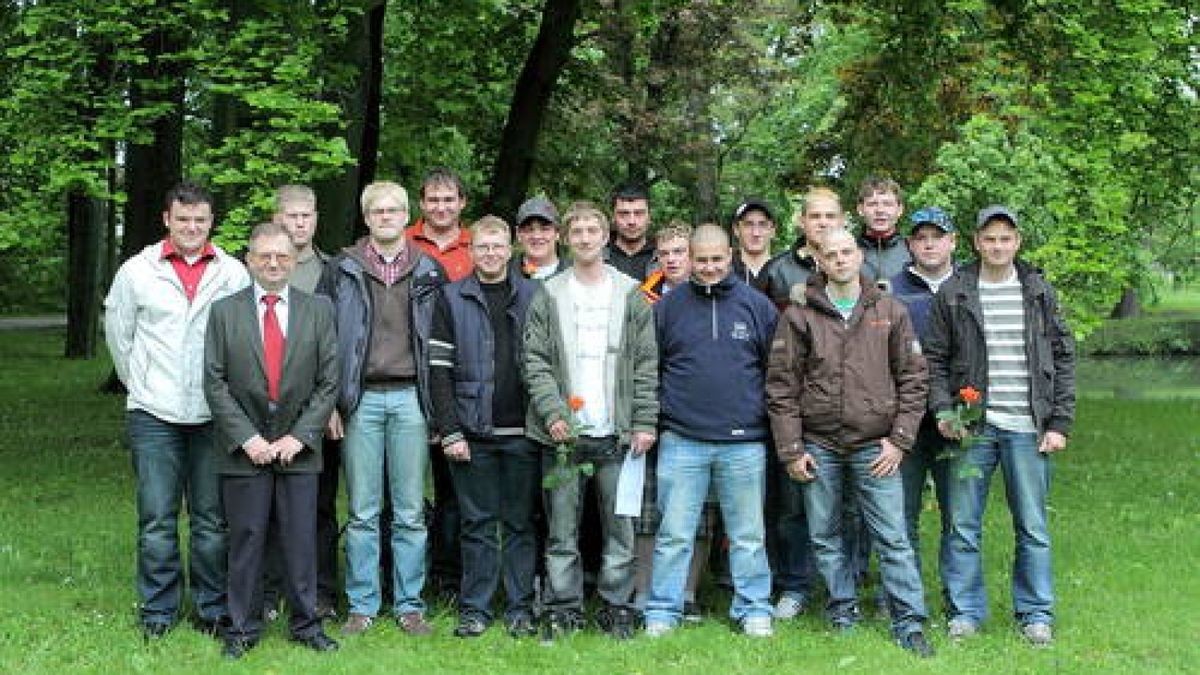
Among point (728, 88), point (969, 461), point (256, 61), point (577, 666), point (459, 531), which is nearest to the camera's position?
point (577, 666)

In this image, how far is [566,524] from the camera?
23.5 feet

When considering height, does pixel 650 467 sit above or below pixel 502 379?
below

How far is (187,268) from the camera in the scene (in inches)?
277

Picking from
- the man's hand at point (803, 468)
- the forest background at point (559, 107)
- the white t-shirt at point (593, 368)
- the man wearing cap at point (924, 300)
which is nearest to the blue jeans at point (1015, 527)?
the man wearing cap at point (924, 300)

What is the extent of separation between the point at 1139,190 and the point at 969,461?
22.0ft

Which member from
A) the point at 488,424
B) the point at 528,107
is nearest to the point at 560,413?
the point at 488,424

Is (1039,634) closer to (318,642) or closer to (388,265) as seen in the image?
(318,642)

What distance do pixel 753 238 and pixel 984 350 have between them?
140 cm

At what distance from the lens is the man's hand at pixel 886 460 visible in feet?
22.7

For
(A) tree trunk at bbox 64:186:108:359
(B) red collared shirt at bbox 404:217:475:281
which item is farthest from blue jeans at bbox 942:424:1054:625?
(A) tree trunk at bbox 64:186:108:359

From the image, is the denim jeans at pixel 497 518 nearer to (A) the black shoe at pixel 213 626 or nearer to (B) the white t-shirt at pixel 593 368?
(B) the white t-shirt at pixel 593 368

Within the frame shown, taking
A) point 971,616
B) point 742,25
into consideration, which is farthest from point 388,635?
point 742,25

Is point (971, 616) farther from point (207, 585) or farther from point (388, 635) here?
point (207, 585)

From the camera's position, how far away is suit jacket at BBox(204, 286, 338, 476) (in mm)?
6688
